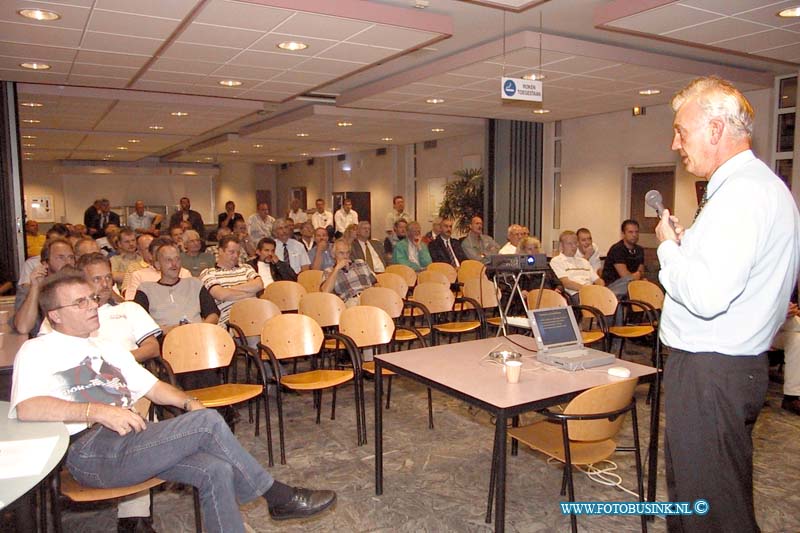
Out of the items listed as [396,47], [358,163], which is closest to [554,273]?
[396,47]

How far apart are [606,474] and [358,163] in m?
14.4

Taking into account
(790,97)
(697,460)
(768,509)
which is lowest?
(768,509)

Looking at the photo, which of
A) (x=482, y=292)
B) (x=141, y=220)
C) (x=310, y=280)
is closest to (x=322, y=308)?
(x=310, y=280)

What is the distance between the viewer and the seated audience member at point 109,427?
2348 millimetres

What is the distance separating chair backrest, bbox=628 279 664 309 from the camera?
5820 millimetres

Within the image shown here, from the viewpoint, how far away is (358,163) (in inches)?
672

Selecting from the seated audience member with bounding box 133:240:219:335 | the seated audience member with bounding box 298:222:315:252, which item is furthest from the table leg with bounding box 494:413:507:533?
the seated audience member with bounding box 298:222:315:252

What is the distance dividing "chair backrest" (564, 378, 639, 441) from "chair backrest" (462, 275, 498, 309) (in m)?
3.58

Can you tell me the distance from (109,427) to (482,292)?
4.45m

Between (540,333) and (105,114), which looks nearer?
(540,333)

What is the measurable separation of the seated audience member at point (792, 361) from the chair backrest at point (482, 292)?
2.61 meters

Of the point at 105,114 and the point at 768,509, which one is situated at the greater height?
the point at 105,114

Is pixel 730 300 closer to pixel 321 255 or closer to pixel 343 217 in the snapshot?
pixel 321 255

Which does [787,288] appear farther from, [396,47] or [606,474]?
[396,47]
